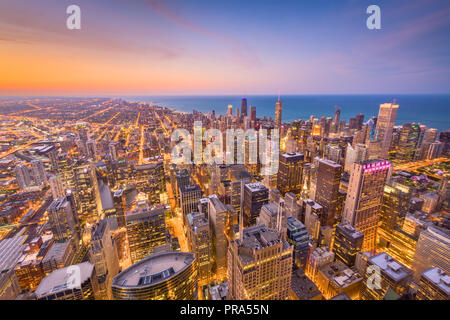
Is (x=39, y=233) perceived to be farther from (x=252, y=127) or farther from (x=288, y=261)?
(x=252, y=127)

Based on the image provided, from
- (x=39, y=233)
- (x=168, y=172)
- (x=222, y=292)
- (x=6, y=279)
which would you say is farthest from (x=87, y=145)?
(x=222, y=292)

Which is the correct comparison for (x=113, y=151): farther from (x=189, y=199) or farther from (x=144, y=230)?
(x=144, y=230)

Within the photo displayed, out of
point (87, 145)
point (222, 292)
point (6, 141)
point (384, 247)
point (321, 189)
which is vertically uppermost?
point (6, 141)

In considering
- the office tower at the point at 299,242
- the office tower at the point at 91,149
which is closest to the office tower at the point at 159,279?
the office tower at the point at 299,242

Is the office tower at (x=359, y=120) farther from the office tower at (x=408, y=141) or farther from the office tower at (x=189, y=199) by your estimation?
the office tower at (x=189, y=199)

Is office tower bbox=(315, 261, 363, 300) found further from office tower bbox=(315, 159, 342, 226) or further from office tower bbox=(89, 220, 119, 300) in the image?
office tower bbox=(89, 220, 119, 300)

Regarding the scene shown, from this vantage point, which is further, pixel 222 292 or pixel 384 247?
pixel 384 247

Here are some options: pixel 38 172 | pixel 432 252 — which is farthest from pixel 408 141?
pixel 38 172

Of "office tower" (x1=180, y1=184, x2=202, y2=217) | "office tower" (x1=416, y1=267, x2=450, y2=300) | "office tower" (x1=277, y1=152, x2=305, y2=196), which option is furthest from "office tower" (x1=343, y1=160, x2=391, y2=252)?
"office tower" (x1=180, y1=184, x2=202, y2=217)
